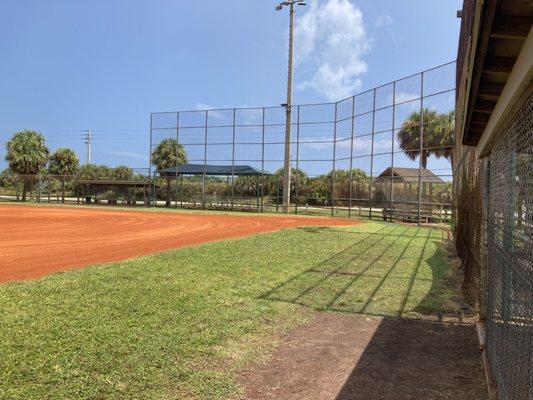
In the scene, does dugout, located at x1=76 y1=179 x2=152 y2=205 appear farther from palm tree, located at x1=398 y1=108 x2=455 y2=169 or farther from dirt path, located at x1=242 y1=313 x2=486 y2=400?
dirt path, located at x1=242 y1=313 x2=486 y2=400

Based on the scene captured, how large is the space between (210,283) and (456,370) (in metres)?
4.48

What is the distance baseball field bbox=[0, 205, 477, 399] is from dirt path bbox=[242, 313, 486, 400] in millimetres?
48

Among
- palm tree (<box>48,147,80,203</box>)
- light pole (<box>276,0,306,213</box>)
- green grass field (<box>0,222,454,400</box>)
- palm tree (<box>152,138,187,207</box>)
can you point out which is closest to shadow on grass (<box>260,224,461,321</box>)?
green grass field (<box>0,222,454,400</box>)

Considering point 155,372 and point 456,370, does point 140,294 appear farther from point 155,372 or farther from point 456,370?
point 456,370

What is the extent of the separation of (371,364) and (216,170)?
38.1 m

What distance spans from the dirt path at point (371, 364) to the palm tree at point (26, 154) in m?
55.2

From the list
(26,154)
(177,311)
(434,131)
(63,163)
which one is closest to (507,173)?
(177,311)

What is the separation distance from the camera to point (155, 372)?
14.2 feet

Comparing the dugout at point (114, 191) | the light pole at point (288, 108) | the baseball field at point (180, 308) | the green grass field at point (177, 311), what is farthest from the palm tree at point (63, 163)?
the green grass field at point (177, 311)

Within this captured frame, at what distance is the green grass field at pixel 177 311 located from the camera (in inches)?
164

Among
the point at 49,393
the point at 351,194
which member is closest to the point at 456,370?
the point at 49,393

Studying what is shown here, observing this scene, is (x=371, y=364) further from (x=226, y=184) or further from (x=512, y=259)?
(x=226, y=184)

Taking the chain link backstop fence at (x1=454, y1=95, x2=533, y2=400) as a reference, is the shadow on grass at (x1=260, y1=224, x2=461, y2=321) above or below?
below

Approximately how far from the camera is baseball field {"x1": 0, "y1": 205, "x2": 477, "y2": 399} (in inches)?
166
